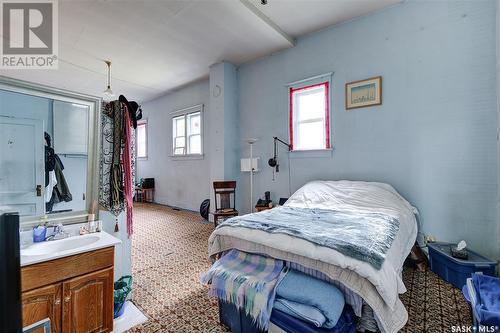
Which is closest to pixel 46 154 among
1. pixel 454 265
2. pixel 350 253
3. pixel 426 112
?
pixel 350 253

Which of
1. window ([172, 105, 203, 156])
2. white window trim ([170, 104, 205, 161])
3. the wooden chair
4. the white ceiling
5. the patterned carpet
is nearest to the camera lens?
the patterned carpet

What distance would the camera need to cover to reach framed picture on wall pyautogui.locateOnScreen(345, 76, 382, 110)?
3.19 meters

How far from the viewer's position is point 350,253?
4.75 ft

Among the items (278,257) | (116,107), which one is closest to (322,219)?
(278,257)

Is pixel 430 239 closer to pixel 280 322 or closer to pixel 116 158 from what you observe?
pixel 280 322

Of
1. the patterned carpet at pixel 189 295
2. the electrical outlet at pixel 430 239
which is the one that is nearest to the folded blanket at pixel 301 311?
the patterned carpet at pixel 189 295

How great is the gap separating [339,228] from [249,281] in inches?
33.7

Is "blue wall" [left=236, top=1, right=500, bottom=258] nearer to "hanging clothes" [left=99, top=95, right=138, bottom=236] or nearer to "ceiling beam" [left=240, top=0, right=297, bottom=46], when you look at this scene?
"ceiling beam" [left=240, top=0, right=297, bottom=46]

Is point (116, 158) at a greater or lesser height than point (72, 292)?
greater

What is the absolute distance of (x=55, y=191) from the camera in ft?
6.12

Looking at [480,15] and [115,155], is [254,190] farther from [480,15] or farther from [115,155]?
[480,15]

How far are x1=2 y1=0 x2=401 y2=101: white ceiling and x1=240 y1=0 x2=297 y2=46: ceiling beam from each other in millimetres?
37

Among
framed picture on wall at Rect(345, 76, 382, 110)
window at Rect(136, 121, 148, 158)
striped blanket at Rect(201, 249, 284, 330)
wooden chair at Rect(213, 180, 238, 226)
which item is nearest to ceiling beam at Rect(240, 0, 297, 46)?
framed picture on wall at Rect(345, 76, 382, 110)

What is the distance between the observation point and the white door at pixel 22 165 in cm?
166
